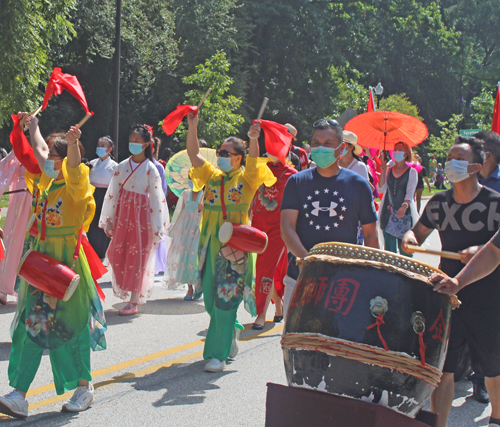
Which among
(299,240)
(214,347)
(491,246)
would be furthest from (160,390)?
(491,246)

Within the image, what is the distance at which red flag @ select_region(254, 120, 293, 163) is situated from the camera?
211 inches

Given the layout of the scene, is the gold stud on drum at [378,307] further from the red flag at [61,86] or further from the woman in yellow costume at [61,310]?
the red flag at [61,86]

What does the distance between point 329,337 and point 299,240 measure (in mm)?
1270

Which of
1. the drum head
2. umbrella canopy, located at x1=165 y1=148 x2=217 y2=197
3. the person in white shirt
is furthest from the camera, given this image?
the person in white shirt

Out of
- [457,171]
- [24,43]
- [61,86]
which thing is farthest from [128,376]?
[24,43]

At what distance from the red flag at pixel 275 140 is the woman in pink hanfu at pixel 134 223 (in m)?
2.14

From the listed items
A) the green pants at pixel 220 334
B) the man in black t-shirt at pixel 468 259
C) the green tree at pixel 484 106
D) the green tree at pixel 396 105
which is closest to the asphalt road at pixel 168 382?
the green pants at pixel 220 334

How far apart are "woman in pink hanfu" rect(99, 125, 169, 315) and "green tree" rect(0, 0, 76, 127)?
10806 millimetres

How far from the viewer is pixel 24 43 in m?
16.6

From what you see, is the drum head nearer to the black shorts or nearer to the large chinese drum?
the black shorts

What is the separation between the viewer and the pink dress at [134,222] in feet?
23.5

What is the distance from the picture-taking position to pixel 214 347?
5.25m

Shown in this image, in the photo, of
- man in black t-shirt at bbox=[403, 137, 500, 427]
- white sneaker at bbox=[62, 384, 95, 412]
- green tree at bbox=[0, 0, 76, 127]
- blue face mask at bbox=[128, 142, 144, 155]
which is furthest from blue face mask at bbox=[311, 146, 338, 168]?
green tree at bbox=[0, 0, 76, 127]

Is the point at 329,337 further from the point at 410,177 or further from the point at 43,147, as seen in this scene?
the point at 410,177
